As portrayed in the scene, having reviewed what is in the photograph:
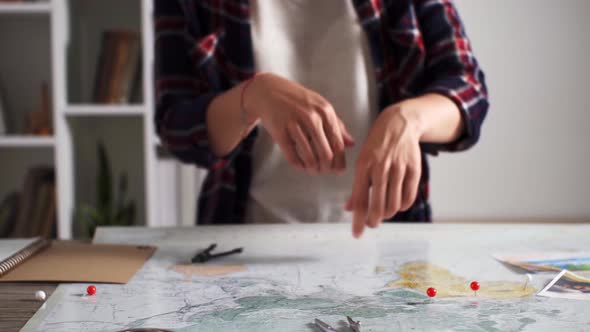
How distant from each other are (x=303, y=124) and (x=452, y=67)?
360 mm

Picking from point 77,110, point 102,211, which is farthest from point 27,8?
point 102,211

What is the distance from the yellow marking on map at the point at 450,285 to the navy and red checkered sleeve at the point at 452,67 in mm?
284

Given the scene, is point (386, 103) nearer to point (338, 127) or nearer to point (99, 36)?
point (338, 127)

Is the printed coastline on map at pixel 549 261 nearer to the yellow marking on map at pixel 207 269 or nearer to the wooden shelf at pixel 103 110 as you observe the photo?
the yellow marking on map at pixel 207 269

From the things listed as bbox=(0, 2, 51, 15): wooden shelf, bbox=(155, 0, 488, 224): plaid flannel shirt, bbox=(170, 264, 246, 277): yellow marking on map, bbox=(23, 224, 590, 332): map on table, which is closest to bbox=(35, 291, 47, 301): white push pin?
bbox=(23, 224, 590, 332): map on table

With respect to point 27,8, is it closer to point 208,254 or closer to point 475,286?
→ point 208,254

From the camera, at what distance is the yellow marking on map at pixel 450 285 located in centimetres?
52

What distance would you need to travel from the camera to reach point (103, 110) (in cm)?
173

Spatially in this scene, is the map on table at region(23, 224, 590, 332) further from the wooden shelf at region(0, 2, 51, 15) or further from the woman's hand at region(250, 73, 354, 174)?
the wooden shelf at region(0, 2, 51, 15)

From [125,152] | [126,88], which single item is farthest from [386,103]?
[125,152]

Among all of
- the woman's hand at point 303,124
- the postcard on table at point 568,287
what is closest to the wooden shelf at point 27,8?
the woman's hand at point 303,124

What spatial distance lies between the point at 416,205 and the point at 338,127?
16.3 inches

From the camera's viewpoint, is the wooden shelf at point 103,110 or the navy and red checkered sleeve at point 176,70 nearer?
the navy and red checkered sleeve at point 176,70

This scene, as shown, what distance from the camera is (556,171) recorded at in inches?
96.4
